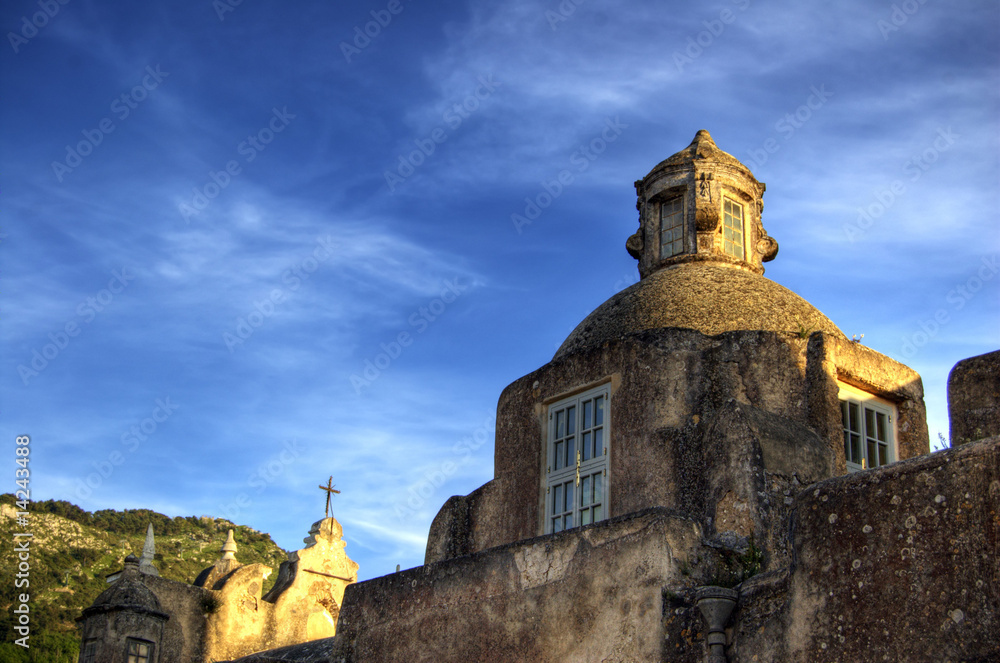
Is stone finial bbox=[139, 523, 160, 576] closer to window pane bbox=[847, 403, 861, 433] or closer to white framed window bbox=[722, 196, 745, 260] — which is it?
white framed window bbox=[722, 196, 745, 260]

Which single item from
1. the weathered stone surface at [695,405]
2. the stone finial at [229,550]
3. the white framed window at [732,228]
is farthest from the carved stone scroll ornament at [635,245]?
the stone finial at [229,550]

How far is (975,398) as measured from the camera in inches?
409

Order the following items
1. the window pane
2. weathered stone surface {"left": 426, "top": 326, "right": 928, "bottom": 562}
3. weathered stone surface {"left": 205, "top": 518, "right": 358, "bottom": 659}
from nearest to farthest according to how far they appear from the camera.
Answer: weathered stone surface {"left": 426, "top": 326, "right": 928, "bottom": 562} < the window pane < weathered stone surface {"left": 205, "top": 518, "right": 358, "bottom": 659}

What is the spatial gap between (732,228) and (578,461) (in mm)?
4914

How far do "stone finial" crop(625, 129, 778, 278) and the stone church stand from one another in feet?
0.11

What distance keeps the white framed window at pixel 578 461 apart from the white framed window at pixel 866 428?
2699mm

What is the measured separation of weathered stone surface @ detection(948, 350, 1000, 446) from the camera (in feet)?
33.6

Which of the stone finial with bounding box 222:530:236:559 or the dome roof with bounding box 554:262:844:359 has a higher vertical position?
the dome roof with bounding box 554:262:844:359

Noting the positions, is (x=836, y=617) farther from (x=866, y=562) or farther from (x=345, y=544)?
(x=345, y=544)

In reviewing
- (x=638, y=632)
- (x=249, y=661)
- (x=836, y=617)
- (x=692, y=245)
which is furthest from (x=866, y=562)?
(x=249, y=661)

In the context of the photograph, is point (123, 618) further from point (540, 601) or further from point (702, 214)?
point (702, 214)

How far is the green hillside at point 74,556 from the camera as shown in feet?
A: 94.1

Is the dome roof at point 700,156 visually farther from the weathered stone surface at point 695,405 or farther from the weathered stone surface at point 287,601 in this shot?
the weathered stone surface at point 287,601

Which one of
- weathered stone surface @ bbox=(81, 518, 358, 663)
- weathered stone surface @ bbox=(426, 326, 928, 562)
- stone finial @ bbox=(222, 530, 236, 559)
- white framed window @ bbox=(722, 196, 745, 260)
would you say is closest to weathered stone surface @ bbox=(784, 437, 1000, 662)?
weathered stone surface @ bbox=(426, 326, 928, 562)
